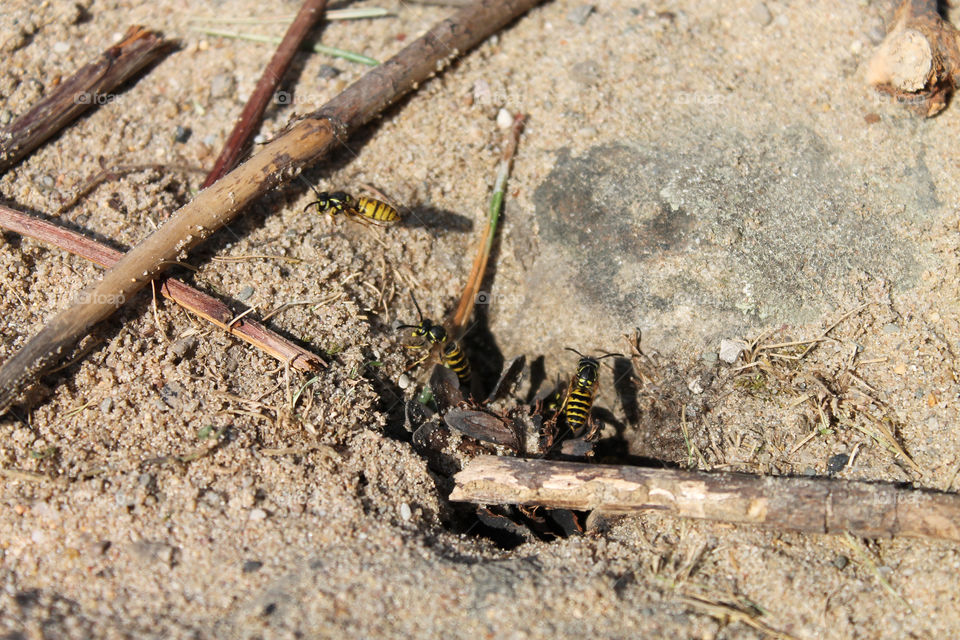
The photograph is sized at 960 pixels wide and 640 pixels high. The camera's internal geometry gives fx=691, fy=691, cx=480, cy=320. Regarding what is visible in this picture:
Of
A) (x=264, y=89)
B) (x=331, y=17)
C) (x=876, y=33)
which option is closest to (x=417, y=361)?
(x=264, y=89)

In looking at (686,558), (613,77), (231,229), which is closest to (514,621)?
(686,558)

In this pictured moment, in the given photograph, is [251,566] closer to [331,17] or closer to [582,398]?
[582,398]

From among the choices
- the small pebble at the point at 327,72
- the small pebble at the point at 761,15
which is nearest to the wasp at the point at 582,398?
the small pebble at the point at 327,72

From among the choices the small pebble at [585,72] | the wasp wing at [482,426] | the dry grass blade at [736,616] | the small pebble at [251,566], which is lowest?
the dry grass blade at [736,616]

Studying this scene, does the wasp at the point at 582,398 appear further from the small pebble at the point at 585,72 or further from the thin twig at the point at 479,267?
the small pebble at the point at 585,72

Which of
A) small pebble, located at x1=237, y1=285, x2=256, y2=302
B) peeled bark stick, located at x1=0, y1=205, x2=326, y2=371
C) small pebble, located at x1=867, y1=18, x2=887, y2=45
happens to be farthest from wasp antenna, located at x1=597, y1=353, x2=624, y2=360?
small pebble, located at x1=867, y1=18, x2=887, y2=45

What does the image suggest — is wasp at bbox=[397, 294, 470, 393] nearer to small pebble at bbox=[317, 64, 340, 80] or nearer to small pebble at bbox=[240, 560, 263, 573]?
small pebble at bbox=[240, 560, 263, 573]
